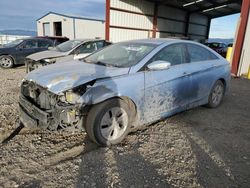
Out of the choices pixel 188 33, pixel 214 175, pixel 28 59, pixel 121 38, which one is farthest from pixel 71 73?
pixel 188 33

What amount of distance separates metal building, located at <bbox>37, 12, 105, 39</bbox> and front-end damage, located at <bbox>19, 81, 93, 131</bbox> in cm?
2245

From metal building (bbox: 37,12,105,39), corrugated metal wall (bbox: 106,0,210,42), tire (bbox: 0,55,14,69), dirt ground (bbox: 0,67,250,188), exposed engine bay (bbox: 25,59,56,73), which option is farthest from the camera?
metal building (bbox: 37,12,105,39)

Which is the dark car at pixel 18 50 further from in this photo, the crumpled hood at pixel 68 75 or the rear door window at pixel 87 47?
the crumpled hood at pixel 68 75

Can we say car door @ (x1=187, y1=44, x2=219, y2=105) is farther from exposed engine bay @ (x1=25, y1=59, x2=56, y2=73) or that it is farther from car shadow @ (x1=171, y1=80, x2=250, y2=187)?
exposed engine bay @ (x1=25, y1=59, x2=56, y2=73)

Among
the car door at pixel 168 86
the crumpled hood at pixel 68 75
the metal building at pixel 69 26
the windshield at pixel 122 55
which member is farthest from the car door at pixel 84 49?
the metal building at pixel 69 26

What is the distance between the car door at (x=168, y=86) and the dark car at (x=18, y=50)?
9.09m

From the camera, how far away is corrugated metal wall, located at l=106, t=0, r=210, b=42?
1470 centimetres

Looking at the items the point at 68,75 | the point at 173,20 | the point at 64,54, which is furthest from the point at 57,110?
the point at 173,20

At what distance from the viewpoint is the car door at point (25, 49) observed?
35.6 feet

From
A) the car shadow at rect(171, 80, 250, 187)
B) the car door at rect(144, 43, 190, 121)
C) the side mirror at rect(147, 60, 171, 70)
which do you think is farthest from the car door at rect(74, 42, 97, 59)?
the side mirror at rect(147, 60, 171, 70)

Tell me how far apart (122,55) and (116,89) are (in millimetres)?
1138

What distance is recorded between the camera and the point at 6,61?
10609mm

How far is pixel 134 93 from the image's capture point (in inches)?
134

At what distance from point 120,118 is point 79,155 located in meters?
0.81
